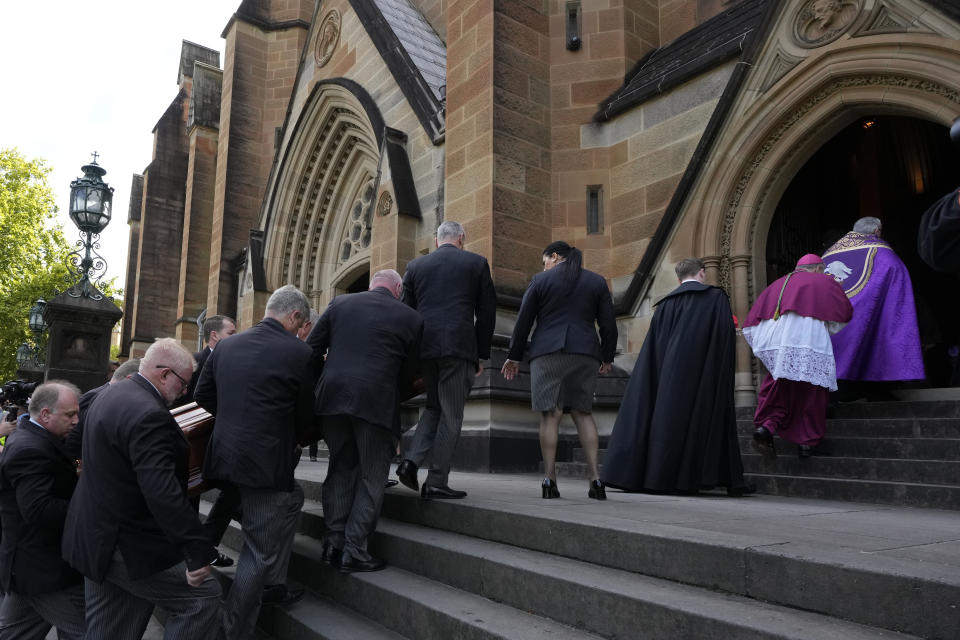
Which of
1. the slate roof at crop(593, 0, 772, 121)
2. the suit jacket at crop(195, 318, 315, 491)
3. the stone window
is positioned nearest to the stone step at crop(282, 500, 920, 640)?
the suit jacket at crop(195, 318, 315, 491)

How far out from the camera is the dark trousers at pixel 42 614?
3393mm

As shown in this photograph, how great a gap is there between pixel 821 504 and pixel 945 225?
3146 mm

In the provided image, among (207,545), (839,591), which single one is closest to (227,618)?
(207,545)

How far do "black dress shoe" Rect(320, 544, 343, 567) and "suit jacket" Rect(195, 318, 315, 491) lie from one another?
1.80 ft

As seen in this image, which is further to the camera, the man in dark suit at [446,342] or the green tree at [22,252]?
the green tree at [22,252]

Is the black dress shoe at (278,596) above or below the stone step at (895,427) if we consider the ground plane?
below

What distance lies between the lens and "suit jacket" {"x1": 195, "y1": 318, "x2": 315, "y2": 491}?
3.38 metres

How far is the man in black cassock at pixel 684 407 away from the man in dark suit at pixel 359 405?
1873 mm

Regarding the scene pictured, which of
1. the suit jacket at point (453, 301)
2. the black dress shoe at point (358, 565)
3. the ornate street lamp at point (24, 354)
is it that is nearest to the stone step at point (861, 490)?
the suit jacket at point (453, 301)

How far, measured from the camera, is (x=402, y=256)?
927 centimetres

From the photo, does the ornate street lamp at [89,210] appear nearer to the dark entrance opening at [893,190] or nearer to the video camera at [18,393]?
the video camera at [18,393]

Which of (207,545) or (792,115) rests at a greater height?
(792,115)

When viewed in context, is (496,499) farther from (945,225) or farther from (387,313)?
(945,225)

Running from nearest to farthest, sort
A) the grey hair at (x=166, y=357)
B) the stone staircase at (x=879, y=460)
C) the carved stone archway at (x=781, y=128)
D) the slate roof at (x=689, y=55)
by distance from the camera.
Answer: the grey hair at (x=166, y=357) < the stone staircase at (x=879, y=460) < the carved stone archway at (x=781, y=128) < the slate roof at (x=689, y=55)
